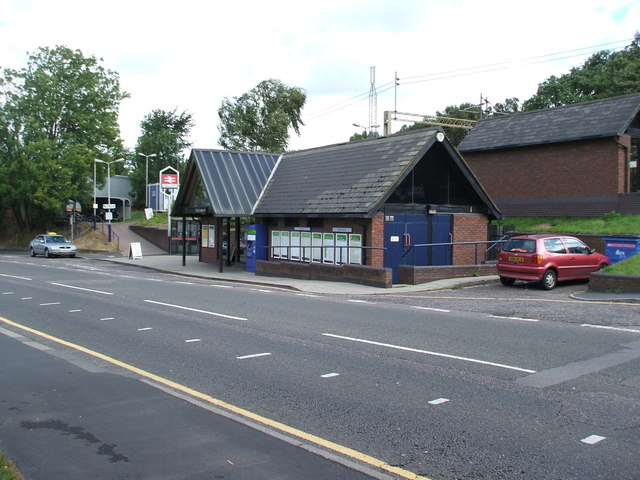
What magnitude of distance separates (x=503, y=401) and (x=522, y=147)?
2820 cm

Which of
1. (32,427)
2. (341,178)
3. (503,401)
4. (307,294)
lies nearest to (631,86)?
(341,178)

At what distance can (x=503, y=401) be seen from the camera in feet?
20.9

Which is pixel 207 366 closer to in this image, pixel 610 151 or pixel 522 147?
pixel 610 151

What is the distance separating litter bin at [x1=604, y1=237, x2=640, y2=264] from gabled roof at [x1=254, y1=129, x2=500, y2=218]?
526 centimetres

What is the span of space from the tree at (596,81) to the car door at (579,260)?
104 ft

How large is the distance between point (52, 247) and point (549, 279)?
35095 mm

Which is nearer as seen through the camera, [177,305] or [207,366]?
[207,366]

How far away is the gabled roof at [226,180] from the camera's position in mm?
26906

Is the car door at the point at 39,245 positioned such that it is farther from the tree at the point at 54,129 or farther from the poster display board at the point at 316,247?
the poster display board at the point at 316,247

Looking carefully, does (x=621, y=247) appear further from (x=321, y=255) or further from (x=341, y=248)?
(x=321, y=255)

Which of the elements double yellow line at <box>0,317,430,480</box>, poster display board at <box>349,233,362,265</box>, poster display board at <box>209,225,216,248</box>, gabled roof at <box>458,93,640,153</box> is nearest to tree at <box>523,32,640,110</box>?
gabled roof at <box>458,93,640,153</box>

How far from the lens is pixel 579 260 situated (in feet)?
60.0

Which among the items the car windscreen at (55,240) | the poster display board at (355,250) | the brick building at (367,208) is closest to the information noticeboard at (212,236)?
the brick building at (367,208)

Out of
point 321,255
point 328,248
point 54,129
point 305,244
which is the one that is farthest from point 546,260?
point 54,129
